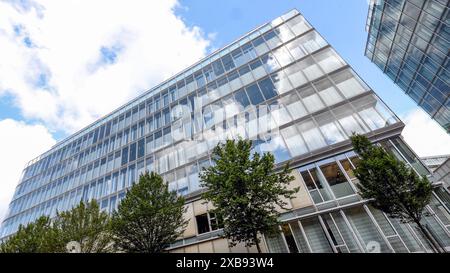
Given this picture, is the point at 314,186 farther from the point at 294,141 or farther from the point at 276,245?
the point at 276,245

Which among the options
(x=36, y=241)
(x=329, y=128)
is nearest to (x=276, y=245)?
(x=329, y=128)

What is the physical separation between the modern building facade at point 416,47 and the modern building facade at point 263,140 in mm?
11759

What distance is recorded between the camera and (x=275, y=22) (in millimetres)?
29875

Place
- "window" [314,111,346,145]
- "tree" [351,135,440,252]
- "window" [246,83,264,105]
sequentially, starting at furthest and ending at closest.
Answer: "window" [246,83,264,105], "window" [314,111,346,145], "tree" [351,135,440,252]

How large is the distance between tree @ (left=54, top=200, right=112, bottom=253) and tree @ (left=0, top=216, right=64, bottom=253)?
43 cm

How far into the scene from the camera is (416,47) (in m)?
28.4

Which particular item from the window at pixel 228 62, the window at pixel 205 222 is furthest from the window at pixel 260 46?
the window at pixel 205 222

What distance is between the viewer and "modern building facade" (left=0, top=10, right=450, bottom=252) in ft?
51.3

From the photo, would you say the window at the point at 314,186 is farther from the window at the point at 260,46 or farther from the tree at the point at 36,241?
the tree at the point at 36,241

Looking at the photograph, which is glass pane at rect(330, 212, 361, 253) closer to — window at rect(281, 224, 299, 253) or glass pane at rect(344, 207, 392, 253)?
glass pane at rect(344, 207, 392, 253)

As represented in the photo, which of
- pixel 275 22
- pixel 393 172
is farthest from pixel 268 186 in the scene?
pixel 275 22

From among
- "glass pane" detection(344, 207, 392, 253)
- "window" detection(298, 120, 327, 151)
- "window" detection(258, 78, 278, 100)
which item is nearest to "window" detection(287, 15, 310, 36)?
"window" detection(258, 78, 278, 100)
